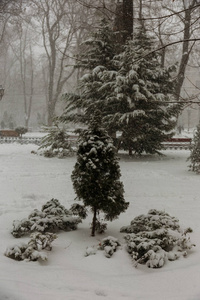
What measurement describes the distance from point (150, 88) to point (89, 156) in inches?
377

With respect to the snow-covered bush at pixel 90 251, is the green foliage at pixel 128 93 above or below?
above

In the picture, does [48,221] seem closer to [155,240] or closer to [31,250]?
[31,250]

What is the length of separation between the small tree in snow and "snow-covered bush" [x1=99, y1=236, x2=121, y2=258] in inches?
15.7

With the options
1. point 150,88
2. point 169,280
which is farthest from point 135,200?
point 150,88

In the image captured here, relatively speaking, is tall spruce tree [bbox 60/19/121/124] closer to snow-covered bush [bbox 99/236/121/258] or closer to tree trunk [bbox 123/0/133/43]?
tree trunk [bbox 123/0/133/43]

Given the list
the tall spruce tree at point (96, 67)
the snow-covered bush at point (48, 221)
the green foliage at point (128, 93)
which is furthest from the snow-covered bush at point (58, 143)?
→ the snow-covered bush at point (48, 221)

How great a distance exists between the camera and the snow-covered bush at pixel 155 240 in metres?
4.03

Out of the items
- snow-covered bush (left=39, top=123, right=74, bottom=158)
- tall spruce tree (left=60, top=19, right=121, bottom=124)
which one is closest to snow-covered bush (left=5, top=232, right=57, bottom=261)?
tall spruce tree (left=60, top=19, right=121, bottom=124)

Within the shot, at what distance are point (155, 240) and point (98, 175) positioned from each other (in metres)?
1.25

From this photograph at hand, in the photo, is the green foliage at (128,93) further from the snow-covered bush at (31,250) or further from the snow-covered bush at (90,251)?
the snow-covered bush at (31,250)

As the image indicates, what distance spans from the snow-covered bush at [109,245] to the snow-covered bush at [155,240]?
183 mm

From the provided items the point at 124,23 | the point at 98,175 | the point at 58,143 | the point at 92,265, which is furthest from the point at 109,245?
the point at 124,23

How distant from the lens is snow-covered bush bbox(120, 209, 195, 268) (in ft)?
13.2

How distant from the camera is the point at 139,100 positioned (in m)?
12.7
